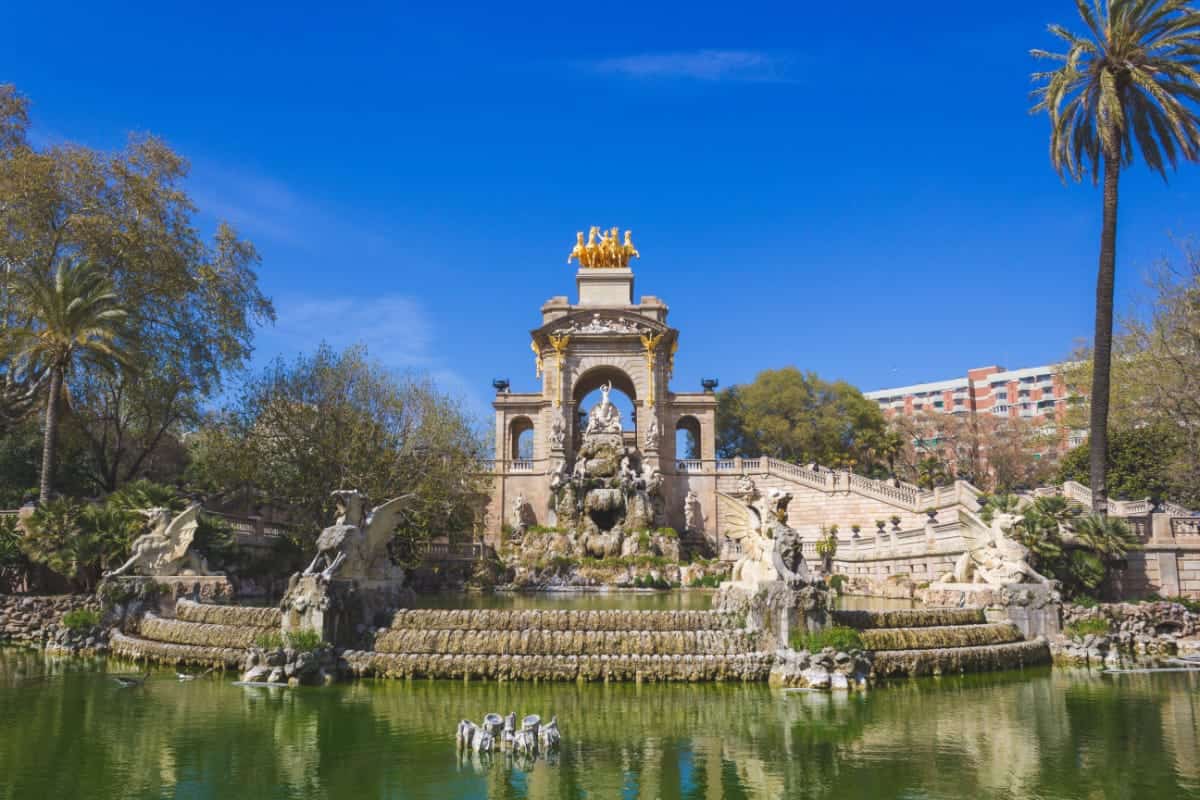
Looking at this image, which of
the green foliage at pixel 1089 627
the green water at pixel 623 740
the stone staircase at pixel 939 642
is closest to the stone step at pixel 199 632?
the green water at pixel 623 740

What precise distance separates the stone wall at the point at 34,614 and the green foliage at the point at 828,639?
16043 millimetres

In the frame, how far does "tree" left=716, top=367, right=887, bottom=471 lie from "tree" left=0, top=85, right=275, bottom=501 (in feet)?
119

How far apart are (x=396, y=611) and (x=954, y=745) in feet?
34.7

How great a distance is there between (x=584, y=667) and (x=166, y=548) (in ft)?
37.2

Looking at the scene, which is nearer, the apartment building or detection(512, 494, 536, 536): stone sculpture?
detection(512, 494, 536, 536): stone sculpture

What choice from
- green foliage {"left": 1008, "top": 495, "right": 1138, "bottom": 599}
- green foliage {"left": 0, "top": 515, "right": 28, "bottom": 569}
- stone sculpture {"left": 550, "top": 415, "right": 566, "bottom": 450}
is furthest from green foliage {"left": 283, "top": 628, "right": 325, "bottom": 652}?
stone sculpture {"left": 550, "top": 415, "right": 566, "bottom": 450}

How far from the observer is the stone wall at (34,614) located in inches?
824

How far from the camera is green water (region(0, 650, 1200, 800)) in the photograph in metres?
9.62

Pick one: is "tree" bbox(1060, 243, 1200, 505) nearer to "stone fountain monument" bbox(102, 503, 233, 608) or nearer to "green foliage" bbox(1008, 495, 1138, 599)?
"green foliage" bbox(1008, 495, 1138, 599)

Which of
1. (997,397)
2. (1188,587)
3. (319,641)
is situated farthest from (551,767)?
(997,397)

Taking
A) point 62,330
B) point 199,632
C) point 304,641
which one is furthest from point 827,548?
point 62,330

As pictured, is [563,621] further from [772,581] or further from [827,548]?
[827,548]

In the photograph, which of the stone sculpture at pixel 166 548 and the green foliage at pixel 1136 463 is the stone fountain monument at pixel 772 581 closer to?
the stone sculpture at pixel 166 548

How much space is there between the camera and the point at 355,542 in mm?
17734
